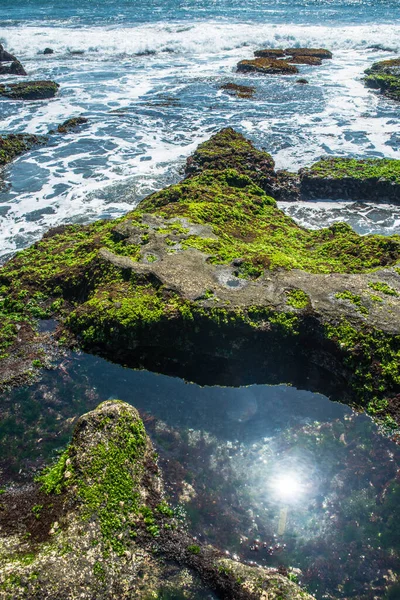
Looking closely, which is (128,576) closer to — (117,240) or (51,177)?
(117,240)

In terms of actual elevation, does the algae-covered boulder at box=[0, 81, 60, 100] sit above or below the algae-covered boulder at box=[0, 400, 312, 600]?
above

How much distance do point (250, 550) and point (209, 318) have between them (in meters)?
3.98

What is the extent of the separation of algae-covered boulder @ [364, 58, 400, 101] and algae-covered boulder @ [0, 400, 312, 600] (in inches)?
1090

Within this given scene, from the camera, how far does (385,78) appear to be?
2891 cm

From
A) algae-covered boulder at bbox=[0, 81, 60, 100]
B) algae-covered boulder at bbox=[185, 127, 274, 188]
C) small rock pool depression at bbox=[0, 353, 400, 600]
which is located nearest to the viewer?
small rock pool depression at bbox=[0, 353, 400, 600]

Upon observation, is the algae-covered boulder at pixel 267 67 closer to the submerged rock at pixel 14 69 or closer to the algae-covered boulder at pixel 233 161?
the submerged rock at pixel 14 69

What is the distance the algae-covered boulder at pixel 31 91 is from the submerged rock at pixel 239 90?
10857 mm

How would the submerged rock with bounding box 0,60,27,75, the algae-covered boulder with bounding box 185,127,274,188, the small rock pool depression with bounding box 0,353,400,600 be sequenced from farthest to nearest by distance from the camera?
the submerged rock with bounding box 0,60,27,75, the algae-covered boulder with bounding box 185,127,274,188, the small rock pool depression with bounding box 0,353,400,600

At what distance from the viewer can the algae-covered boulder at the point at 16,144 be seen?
1938 centimetres

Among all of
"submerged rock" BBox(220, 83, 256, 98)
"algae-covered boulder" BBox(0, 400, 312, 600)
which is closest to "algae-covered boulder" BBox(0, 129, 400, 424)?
"algae-covered boulder" BBox(0, 400, 312, 600)

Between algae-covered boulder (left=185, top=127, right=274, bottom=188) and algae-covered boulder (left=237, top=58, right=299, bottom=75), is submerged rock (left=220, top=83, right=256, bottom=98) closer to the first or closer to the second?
algae-covered boulder (left=237, top=58, right=299, bottom=75)

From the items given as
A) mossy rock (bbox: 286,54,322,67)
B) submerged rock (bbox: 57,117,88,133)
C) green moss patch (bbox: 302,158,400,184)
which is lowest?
green moss patch (bbox: 302,158,400,184)

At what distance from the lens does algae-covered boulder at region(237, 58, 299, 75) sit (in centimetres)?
3406

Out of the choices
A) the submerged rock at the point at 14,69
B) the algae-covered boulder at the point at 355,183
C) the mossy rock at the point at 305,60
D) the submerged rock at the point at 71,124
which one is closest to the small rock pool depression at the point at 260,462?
the algae-covered boulder at the point at 355,183
